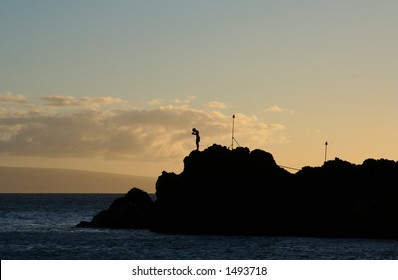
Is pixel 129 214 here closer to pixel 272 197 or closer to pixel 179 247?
pixel 272 197

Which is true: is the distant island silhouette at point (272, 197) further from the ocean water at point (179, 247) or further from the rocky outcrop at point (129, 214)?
the rocky outcrop at point (129, 214)

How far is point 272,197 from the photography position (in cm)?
11194

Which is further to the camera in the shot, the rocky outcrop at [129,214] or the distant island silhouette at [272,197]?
the rocky outcrop at [129,214]

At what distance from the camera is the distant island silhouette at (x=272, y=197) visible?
10912 cm

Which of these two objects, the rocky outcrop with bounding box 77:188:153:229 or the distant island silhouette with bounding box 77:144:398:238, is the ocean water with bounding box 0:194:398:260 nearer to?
the distant island silhouette with bounding box 77:144:398:238

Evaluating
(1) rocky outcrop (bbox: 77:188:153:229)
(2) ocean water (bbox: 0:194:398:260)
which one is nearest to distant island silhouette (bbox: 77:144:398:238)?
(2) ocean water (bbox: 0:194:398:260)

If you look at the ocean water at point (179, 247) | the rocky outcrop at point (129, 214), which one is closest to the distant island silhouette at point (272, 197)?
the ocean water at point (179, 247)

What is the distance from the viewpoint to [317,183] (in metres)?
113

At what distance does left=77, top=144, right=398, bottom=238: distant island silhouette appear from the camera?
109 m

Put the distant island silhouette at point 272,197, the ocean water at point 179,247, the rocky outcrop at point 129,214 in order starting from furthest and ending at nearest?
the rocky outcrop at point 129,214 → the distant island silhouette at point 272,197 → the ocean water at point 179,247

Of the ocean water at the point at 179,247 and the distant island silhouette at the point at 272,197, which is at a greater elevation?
the distant island silhouette at the point at 272,197
